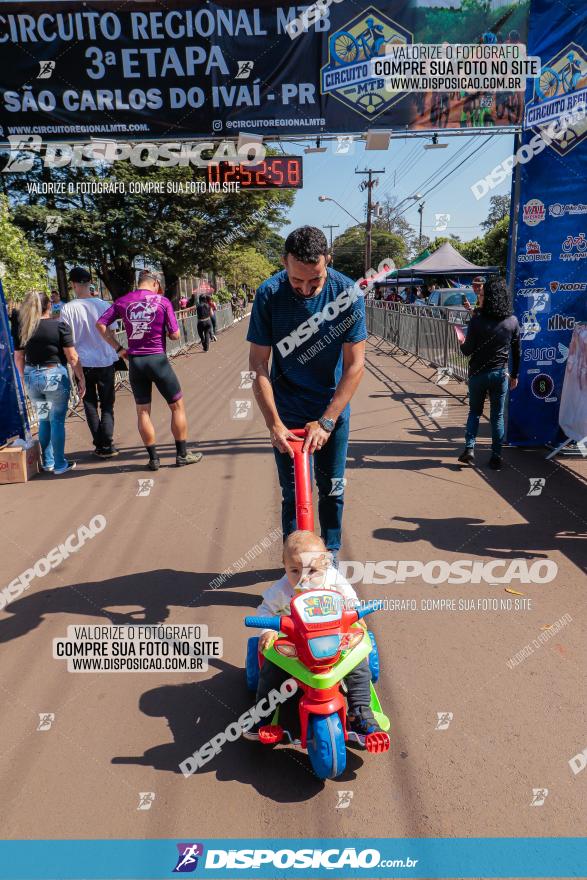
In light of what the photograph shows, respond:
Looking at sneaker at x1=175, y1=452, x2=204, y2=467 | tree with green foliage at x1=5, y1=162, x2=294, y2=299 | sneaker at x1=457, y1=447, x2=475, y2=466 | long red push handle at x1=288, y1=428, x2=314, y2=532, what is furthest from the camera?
tree with green foliage at x1=5, y1=162, x2=294, y2=299

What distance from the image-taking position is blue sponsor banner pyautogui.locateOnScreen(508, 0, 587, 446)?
6.34m

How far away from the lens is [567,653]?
3377 millimetres

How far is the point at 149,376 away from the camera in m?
6.40

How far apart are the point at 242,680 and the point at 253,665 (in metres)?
0.25

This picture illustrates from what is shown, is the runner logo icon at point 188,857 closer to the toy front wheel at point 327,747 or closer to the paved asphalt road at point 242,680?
the paved asphalt road at point 242,680

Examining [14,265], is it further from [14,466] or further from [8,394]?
[14,466]

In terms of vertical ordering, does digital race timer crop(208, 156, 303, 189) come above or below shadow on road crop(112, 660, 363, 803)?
above

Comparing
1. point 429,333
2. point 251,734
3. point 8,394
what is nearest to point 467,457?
point 251,734

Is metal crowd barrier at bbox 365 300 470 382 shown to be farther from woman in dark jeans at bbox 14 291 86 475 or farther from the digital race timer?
woman in dark jeans at bbox 14 291 86 475

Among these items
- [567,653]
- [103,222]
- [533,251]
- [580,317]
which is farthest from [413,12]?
[103,222]

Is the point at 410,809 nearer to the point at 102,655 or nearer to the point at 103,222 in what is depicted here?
the point at 102,655

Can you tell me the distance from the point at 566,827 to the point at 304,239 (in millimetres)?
2826

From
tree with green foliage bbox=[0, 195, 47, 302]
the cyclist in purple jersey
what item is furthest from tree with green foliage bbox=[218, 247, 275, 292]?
the cyclist in purple jersey

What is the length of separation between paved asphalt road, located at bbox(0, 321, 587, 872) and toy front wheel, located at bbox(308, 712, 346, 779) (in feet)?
0.49
